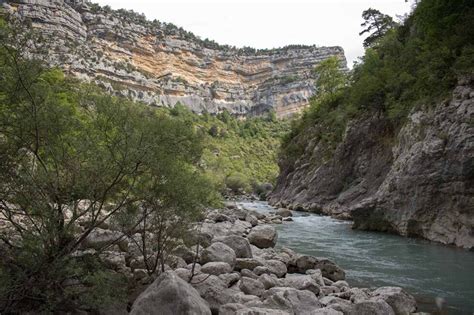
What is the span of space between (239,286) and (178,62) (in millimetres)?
134731

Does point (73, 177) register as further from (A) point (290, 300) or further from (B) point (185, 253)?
(A) point (290, 300)

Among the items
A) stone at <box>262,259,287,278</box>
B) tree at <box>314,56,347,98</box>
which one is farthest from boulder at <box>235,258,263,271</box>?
tree at <box>314,56,347,98</box>

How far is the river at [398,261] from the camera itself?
10117 millimetres

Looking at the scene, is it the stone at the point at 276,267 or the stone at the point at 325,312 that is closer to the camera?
the stone at the point at 325,312

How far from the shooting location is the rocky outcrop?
53.0 ft

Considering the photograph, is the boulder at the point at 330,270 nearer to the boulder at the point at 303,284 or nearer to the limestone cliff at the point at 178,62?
the boulder at the point at 303,284

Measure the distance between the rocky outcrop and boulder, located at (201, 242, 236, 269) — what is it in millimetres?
10205

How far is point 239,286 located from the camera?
9.02m

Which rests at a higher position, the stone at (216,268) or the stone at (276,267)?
the stone at (216,268)

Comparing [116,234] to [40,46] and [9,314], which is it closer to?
[9,314]

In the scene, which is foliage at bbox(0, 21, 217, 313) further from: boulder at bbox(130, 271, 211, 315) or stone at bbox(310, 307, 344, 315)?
stone at bbox(310, 307, 344, 315)

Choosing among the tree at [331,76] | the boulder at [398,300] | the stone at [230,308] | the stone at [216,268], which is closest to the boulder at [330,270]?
the boulder at [398,300]

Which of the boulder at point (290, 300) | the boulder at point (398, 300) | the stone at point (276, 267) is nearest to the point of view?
the boulder at point (290, 300)

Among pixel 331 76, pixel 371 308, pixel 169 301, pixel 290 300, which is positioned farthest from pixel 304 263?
pixel 331 76
